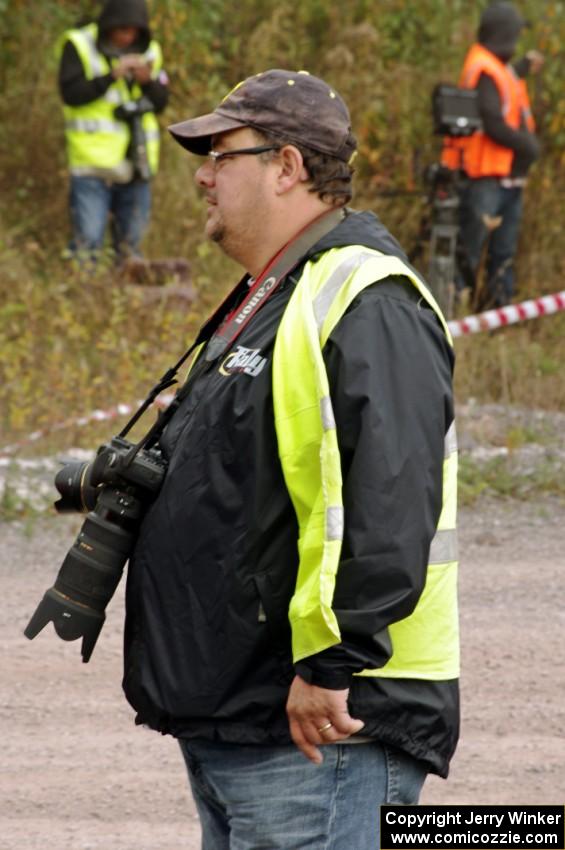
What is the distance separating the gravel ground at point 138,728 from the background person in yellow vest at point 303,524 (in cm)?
184

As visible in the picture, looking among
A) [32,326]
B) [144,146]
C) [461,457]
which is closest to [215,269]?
[144,146]

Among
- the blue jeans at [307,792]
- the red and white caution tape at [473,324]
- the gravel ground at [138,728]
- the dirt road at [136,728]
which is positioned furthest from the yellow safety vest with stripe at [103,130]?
the blue jeans at [307,792]

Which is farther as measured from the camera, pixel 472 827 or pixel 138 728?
pixel 138 728

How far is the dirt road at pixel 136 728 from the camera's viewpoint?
15.0 feet

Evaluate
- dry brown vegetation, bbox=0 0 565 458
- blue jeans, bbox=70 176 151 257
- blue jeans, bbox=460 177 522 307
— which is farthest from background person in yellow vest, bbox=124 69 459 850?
blue jeans, bbox=460 177 522 307

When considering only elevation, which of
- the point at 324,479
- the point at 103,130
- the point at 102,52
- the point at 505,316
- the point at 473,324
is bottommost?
the point at 505,316

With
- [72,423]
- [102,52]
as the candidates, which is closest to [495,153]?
[102,52]

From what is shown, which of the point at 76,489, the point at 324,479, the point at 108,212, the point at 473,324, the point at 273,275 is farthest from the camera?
the point at 108,212

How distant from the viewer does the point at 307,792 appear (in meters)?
2.67

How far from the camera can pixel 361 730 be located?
2.62m

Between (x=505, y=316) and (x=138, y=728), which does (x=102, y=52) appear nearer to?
(x=505, y=316)

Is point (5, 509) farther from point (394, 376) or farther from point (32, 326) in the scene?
point (394, 376)

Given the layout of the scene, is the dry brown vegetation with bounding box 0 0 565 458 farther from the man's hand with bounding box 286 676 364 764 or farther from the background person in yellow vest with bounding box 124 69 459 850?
the man's hand with bounding box 286 676 364 764

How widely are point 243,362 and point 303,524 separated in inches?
11.7
